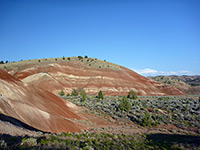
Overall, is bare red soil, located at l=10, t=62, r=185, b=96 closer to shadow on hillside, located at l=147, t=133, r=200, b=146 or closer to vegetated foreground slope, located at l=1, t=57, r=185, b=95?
vegetated foreground slope, located at l=1, t=57, r=185, b=95

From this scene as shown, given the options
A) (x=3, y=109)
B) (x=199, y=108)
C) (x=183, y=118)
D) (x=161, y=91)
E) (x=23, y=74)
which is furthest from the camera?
(x=161, y=91)

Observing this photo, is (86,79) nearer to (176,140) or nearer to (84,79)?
(84,79)

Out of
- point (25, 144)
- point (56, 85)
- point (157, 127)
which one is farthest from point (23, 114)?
point (56, 85)

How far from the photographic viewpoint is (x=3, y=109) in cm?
1356

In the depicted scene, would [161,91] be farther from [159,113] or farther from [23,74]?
[23,74]

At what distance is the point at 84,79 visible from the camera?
6644cm

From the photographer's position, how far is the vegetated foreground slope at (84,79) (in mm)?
59562

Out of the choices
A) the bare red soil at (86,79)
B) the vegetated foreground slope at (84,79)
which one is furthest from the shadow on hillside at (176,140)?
the bare red soil at (86,79)

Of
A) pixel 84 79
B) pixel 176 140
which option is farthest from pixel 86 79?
pixel 176 140

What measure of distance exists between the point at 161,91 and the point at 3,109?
221ft

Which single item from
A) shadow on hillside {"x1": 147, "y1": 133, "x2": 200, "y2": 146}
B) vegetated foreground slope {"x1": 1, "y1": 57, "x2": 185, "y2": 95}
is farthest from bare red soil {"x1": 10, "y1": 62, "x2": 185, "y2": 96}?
shadow on hillside {"x1": 147, "y1": 133, "x2": 200, "y2": 146}

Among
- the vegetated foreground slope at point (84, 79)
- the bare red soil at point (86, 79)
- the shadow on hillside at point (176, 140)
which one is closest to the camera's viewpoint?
the shadow on hillside at point (176, 140)

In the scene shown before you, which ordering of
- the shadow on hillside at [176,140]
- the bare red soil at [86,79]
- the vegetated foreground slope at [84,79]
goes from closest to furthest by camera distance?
the shadow on hillside at [176,140] < the bare red soil at [86,79] < the vegetated foreground slope at [84,79]

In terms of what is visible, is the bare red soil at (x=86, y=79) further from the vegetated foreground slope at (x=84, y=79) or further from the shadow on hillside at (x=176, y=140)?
the shadow on hillside at (x=176, y=140)
